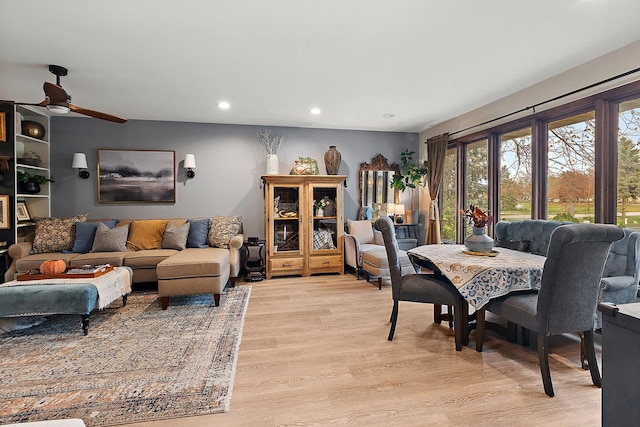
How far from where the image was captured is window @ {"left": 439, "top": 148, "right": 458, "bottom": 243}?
16.7 ft

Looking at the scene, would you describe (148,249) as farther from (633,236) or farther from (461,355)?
(633,236)

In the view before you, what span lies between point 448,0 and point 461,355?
2452 mm

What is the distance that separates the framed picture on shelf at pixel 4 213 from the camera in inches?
152

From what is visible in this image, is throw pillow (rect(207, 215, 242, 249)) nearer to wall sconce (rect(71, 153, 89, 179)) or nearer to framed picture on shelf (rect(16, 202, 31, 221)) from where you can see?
wall sconce (rect(71, 153, 89, 179))

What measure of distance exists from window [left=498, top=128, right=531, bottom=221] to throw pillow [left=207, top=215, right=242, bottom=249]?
144 inches

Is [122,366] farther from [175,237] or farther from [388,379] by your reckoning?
[175,237]

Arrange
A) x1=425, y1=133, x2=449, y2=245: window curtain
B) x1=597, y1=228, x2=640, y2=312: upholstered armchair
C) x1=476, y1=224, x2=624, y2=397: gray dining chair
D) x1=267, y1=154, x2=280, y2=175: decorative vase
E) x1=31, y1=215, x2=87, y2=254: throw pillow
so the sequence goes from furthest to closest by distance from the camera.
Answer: x1=425, y1=133, x2=449, y2=245: window curtain
x1=267, y1=154, x2=280, y2=175: decorative vase
x1=31, y1=215, x2=87, y2=254: throw pillow
x1=597, y1=228, x2=640, y2=312: upholstered armchair
x1=476, y1=224, x2=624, y2=397: gray dining chair

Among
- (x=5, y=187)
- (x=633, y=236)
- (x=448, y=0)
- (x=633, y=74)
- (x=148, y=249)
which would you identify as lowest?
(x=148, y=249)

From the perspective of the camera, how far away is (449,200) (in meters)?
5.20

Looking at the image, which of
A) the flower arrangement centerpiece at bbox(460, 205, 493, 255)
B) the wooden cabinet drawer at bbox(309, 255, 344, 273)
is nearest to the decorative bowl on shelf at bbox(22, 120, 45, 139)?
the wooden cabinet drawer at bbox(309, 255, 344, 273)

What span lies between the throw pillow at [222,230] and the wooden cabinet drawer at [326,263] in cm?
122

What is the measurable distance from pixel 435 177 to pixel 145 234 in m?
4.44

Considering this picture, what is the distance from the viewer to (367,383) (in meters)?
2.03

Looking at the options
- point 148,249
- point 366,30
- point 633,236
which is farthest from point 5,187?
point 633,236
